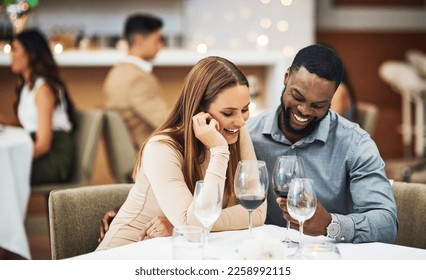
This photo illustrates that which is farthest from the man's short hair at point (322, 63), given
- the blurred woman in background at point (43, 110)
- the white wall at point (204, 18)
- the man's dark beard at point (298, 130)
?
the white wall at point (204, 18)

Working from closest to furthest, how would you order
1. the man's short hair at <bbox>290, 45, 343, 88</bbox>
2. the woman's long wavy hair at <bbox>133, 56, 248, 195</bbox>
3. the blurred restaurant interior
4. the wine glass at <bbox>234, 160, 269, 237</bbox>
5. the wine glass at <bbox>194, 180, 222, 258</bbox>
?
the wine glass at <bbox>194, 180, 222, 258</bbox>
the wine glass at <bbox>234, 160, 269, 237</bbox>
the woman's long wavy hair at <bbox>133, 56, 248, 195</bbox>
the man's short hair at <bbox>290, 45, 343, 88</bbox>
the blurred restaurant interior

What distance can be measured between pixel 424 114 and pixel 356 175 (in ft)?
20.6

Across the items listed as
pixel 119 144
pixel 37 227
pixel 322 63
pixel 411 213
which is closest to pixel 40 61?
pixel 119 144

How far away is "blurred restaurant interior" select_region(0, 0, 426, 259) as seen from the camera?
5.51 metres

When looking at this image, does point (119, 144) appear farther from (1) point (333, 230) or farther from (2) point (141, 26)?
(1) point (333, 230)

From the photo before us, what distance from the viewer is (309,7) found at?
6.31 meters

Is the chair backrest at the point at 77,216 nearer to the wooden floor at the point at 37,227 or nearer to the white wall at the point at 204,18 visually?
the wooden floor at the point at 37,227

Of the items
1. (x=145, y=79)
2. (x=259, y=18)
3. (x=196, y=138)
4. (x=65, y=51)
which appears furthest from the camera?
(x=259, y=18)

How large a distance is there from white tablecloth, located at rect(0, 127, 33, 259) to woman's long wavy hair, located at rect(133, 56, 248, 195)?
69.5 inches

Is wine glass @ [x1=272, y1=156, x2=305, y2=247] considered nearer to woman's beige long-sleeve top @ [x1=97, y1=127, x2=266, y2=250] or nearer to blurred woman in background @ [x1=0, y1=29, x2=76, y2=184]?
woman's beige long-sleeve top @ [x1=97, y1=127, x2=266, y2=250]

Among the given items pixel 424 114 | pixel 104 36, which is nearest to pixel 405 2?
pixel 424 114

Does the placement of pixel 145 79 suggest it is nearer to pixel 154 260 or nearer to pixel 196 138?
pixel 196 138

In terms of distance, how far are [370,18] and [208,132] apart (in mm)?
6910

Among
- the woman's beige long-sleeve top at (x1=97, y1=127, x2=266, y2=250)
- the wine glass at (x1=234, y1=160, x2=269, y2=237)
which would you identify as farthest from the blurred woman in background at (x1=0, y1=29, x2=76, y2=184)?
the wine glass at (x1=234, y1=160, x2=269, y2=237)
